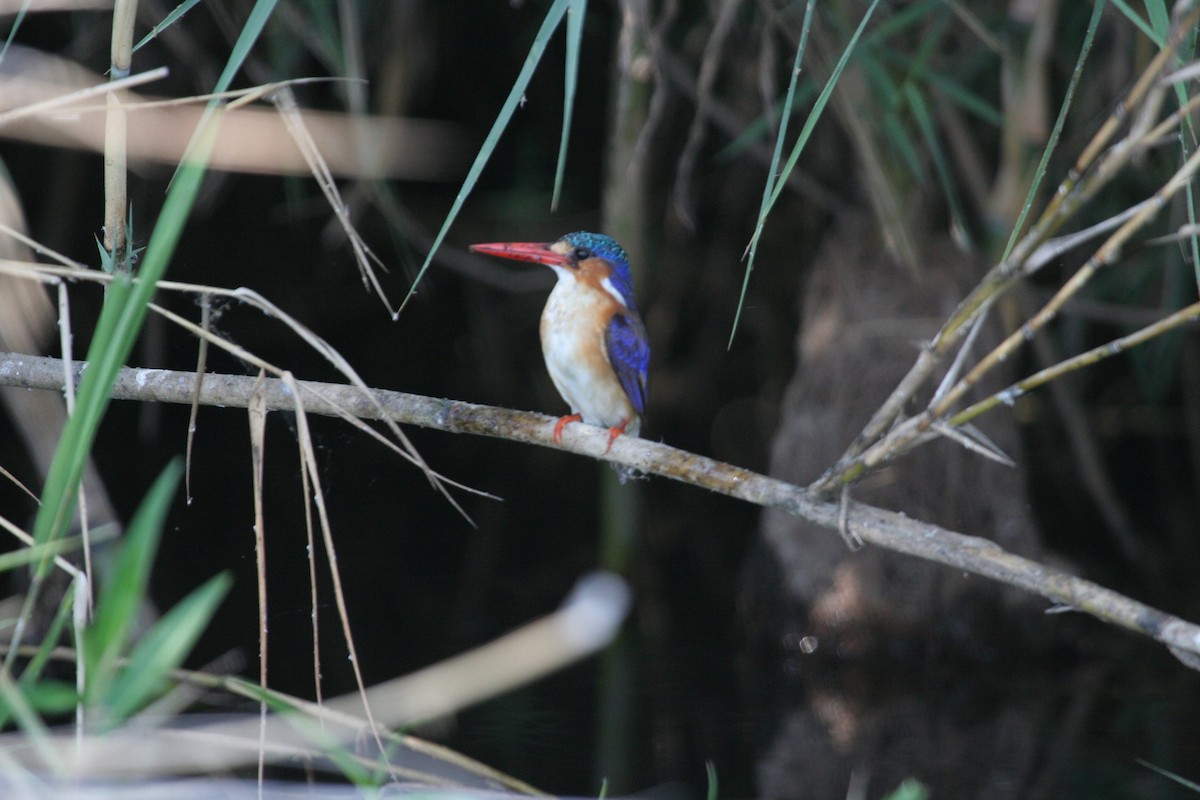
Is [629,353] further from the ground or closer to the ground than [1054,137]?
closer to the ground

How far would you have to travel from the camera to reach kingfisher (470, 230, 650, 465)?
3.02 meters

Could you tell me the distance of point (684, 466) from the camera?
6.31 ft

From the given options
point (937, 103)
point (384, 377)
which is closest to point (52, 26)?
point (384, 377)

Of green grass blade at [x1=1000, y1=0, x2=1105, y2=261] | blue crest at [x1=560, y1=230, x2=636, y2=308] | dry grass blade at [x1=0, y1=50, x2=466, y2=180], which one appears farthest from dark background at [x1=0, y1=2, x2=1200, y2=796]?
green grass blade at [x1=1000, y1=0, x2=1105, y2=261]

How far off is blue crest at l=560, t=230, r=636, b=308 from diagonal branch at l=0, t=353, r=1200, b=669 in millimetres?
1035

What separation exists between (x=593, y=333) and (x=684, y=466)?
1136 millimetres

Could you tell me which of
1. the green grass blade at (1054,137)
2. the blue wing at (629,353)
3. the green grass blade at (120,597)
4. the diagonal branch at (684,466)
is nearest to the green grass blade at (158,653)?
the green grass blade at (120,597)

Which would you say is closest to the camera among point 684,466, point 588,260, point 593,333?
point 684,466

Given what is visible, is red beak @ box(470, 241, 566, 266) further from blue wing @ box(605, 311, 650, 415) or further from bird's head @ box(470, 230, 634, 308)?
blue wing @ box(605, 311, 650, 415)

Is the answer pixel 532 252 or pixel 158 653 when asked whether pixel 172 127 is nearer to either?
pixel 532 252

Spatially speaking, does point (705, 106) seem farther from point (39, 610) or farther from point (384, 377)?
point (384, 377)

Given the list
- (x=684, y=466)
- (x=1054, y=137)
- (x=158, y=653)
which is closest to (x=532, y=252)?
(x=684, y=466)

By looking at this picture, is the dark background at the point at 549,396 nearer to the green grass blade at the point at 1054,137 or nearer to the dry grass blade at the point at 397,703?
the green grass blade at the point at 1054,137

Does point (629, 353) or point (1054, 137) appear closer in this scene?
point (1054, 137)
